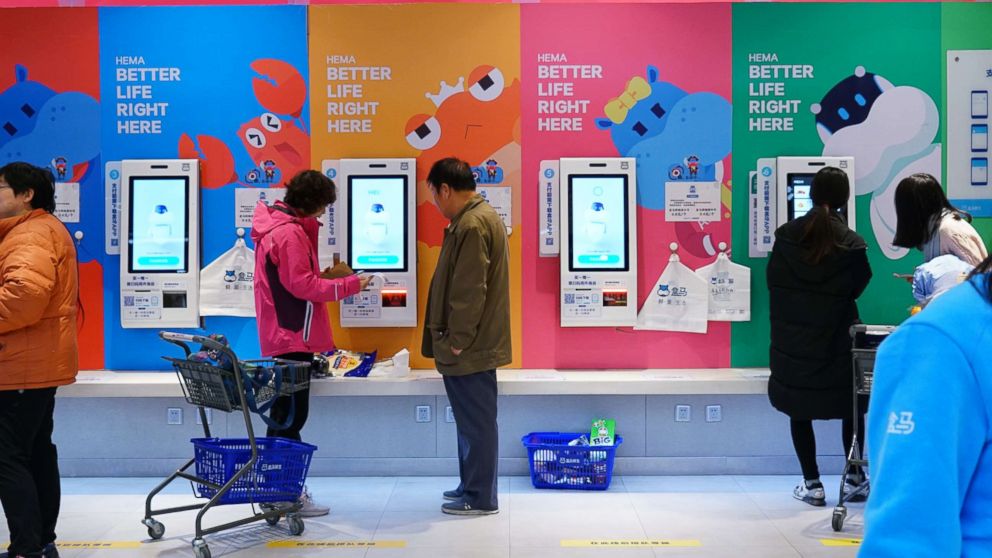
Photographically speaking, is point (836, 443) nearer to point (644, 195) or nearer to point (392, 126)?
point (644, 195)

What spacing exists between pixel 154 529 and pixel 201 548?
48 centimetres

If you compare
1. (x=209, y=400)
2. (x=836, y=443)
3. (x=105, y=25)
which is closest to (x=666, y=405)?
(x=836, y=443)

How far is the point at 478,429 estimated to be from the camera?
486 centimetres

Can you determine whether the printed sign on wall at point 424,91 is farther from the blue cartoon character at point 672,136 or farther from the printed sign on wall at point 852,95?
the printed sign on wall at point 852,95

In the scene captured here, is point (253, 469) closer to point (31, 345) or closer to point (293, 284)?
point (293, 284)

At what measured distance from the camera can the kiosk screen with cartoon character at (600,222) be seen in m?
5.66

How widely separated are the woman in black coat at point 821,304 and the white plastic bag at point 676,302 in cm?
81

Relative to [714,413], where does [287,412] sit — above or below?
above

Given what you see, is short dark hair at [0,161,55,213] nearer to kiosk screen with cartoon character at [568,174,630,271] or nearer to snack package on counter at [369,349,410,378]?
snack package on counter at [369,349,410,378]

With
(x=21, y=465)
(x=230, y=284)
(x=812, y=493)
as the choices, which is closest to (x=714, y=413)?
(x=812, y=493)

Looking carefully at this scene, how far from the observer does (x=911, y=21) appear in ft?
18.9

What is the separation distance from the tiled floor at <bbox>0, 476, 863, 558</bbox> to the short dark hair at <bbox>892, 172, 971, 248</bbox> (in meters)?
1.41

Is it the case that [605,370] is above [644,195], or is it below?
below

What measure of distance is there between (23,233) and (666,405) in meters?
3.56
